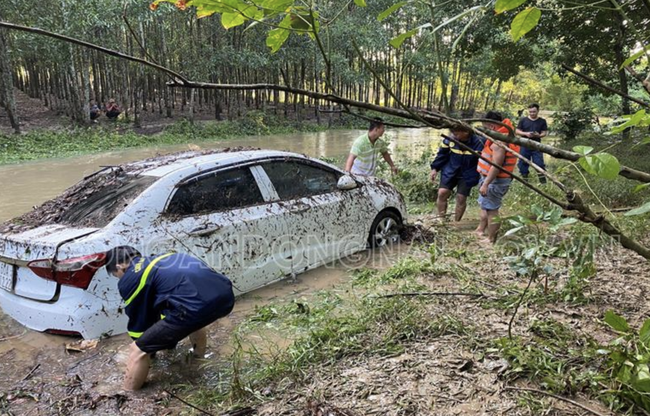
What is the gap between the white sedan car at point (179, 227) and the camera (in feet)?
10.9

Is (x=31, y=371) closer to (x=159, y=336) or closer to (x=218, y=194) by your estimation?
(x=159, y=336)

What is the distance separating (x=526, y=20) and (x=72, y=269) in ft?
10.8

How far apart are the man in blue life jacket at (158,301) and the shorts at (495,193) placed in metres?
3.76

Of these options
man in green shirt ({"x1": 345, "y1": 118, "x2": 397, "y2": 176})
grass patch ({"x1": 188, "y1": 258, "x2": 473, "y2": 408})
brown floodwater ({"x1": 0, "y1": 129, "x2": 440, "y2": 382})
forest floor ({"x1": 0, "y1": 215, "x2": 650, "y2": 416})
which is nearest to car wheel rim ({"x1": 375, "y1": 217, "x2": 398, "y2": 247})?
brown floodwater ({"x1": 0, "y1": 129, "x2": 440, "y2": 382})

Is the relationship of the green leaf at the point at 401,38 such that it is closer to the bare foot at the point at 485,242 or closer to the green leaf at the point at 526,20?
the green leaf at the point at 526,20

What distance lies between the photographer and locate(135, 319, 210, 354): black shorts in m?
3.06

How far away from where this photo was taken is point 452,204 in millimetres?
8492

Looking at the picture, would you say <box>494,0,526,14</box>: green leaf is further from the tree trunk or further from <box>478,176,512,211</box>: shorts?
the tree trunk

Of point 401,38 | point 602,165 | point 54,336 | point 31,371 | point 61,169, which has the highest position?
point 401,38

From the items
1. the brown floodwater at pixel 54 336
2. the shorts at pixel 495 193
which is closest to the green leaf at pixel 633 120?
the brown floodwater at pixel 54 336

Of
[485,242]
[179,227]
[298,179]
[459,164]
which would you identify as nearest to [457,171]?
[459,164]

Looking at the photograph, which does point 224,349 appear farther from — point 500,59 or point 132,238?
point 500,59

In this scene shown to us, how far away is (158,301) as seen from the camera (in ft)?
10.3

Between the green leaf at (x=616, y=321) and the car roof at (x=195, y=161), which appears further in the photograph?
the car roof at (x=195, y=161)
